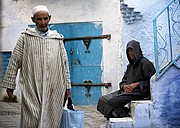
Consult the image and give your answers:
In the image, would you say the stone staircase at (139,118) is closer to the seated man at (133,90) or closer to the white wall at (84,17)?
the seated man at (133,90)

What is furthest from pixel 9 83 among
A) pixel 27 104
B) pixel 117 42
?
pixel 117 42

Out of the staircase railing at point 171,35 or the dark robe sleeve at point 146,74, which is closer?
the dark robe sleeve at point 146,74

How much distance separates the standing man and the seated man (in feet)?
4.25

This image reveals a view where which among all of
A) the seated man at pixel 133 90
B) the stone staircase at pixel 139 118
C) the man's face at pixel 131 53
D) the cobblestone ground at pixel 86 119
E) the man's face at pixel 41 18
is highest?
the man's face at pixel 41 18

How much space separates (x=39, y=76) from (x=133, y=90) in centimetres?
174

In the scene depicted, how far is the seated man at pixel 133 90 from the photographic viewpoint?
4496mm

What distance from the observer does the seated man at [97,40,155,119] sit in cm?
450

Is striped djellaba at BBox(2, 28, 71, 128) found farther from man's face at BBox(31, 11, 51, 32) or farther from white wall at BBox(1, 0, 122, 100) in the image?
white wall at BBox(1, 0, 122, 100)

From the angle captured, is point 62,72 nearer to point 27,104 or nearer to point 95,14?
point 27,104

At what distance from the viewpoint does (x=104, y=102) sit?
4.66m

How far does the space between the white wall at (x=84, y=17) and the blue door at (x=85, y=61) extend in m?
0.16

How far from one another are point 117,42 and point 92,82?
1.26 metres

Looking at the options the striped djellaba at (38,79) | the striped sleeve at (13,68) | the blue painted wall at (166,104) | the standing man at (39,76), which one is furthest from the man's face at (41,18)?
the blue painted wall at (166,104)

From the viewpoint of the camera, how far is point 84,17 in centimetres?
826
